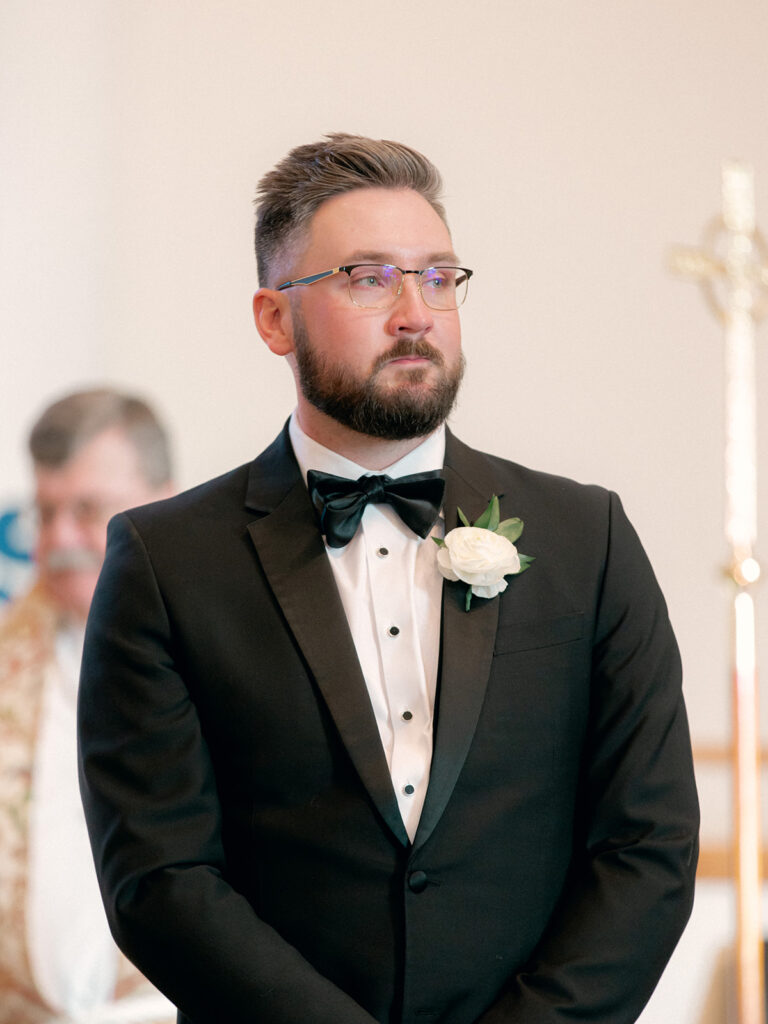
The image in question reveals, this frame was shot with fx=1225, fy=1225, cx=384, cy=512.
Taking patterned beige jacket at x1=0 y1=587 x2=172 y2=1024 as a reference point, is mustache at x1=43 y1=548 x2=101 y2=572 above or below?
above

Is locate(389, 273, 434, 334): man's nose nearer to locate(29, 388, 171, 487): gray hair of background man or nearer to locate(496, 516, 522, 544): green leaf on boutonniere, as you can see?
locate(496, 516, 522, 544): green leaf on boutonniere

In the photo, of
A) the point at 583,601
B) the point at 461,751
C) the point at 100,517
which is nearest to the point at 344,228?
the point at 583,601

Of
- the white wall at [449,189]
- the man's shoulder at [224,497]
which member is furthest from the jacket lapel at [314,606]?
the white wall at [449,189]

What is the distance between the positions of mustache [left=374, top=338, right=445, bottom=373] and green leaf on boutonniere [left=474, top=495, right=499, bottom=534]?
0.66 feet

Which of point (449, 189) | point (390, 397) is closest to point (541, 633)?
point (390, 397)

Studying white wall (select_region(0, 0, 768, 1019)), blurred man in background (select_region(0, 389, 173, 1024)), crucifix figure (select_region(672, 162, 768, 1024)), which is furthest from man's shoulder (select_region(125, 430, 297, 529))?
crucifix figure (select_region(672, 162, 768, 1024))

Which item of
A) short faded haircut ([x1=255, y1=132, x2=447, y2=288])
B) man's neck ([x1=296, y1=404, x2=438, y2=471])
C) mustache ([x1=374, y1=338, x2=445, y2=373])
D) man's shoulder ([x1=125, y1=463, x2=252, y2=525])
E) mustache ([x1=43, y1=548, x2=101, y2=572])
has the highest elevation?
short faded haircut ([x1=255, y1=132, x2=447, y2=288])

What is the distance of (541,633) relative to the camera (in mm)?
1521

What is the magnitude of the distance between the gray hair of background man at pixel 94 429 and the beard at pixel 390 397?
1633 millimetres

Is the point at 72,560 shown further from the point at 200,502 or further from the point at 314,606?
the point at 314,606

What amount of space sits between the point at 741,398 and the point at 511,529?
1879 millimetres

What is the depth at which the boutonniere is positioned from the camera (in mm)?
1470

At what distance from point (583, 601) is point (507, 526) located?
13 centimetres

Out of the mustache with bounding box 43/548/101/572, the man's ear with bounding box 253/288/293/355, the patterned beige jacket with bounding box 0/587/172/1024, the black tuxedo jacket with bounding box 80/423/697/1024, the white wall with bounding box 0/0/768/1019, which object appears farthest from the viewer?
the white wall with bounding box 0/0/768/1019
